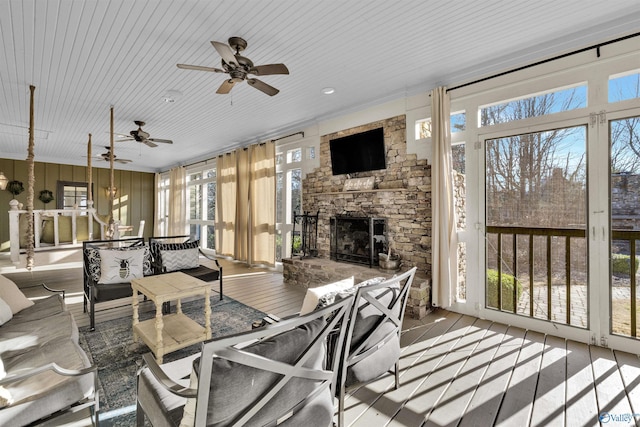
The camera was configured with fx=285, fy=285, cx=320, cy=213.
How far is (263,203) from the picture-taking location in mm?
→ 6242

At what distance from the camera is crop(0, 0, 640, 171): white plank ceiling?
2416 millimetres

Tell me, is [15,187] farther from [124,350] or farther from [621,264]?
[621,264]

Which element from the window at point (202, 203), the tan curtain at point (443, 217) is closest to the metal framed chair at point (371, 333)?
the tan curtain at point (443, 217)

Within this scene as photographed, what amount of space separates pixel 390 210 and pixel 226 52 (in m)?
2.95

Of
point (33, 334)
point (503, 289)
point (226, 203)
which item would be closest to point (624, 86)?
point (503, 289)

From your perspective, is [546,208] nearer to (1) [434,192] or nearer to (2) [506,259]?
(2) [506,259]

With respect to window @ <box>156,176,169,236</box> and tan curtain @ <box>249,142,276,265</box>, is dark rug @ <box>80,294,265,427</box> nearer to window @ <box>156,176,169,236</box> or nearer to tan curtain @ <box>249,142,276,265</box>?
tan curtain @ <box>249,142,276,265</box>

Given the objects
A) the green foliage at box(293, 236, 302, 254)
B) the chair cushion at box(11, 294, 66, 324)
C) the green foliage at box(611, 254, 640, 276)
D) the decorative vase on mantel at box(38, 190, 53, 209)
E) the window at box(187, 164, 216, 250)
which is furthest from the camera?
the decorative vase on mantel at box(38, 190, 53, 209)

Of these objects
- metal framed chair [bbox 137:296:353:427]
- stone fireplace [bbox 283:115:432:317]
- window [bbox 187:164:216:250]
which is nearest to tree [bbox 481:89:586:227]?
stone fireplace [bbox 283:115:432:317]

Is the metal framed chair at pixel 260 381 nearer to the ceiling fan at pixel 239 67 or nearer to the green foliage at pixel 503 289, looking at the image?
the ceiling fan at pixel 239 67

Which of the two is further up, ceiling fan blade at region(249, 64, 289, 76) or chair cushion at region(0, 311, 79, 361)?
ceiling fan blade at region(249, 64, 289, 76)

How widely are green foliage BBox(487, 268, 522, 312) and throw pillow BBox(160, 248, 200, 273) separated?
408cm

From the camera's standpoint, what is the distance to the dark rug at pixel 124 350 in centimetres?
191

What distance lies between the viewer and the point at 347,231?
4.83 m
